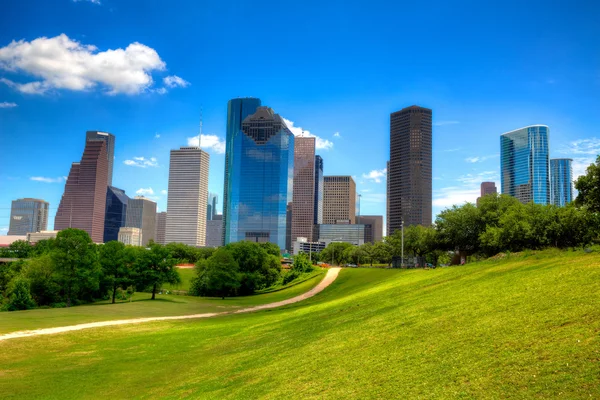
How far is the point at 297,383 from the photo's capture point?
16.3 m

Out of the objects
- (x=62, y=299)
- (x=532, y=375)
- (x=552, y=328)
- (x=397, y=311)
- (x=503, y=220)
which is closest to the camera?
(x=532, y=375)

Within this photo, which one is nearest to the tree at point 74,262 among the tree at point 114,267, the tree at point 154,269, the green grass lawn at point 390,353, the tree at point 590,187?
the tree at point 114,267

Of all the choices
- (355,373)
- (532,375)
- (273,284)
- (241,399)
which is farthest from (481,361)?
(273,284)

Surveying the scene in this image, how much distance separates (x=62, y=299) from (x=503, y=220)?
74.6 metres

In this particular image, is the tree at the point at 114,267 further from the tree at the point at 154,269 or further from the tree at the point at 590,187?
the tree at the point at 590,187

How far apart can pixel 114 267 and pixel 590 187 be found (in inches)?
2914

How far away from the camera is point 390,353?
16953mm

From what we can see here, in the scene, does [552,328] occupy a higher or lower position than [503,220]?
lower

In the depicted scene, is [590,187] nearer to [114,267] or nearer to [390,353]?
[390,353]

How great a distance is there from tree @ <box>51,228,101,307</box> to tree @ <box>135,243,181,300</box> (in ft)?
24.1

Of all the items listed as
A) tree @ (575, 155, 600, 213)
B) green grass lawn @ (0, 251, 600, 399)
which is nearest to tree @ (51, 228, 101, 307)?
green grass lawn @ (0, 251, 600, 399)

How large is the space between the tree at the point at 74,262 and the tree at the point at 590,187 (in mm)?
71561

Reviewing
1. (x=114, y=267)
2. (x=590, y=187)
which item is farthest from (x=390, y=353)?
(x=114, y=267)

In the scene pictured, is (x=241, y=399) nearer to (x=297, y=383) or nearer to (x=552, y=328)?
(x=297, y=383)
